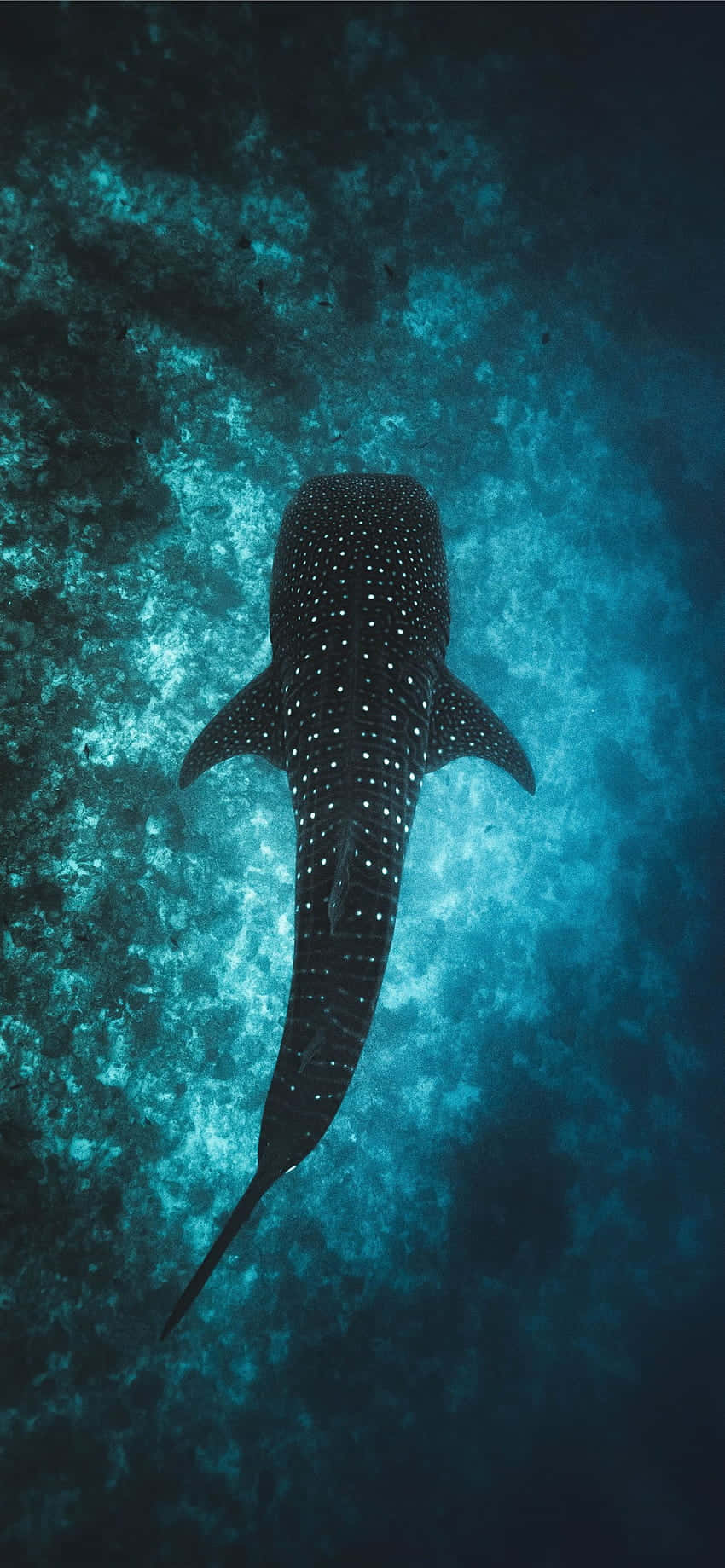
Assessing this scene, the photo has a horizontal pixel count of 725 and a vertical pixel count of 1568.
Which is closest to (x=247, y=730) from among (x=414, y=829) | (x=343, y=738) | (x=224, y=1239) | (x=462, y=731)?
(x=343, y=738)

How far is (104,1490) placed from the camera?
4164mm

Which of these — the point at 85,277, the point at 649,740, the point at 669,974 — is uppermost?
the point at 85,277

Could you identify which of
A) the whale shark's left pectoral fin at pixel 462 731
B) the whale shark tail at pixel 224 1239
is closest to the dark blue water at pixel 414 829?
the whale shark's left pectoral fin at pixel 462 731

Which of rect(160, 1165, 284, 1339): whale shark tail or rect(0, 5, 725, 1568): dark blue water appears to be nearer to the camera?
rect(160, 1165, 284, 1339): whale shark tail

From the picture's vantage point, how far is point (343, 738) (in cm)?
305

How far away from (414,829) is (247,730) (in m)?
1.58

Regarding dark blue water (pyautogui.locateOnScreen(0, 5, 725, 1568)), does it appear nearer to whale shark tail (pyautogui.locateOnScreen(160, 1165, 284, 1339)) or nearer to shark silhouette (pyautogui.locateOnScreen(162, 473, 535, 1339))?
shark silhouette (pyautogui.locateOnScreen(162, 473, 535, 1339))

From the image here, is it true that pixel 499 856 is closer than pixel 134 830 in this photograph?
No

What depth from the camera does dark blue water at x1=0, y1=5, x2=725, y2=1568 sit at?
435 centimetres

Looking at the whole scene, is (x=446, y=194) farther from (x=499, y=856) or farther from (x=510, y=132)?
(x=499, y=856)

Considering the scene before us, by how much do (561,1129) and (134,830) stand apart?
3.43 m

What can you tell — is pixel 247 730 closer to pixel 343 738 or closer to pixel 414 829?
pixel 343 738

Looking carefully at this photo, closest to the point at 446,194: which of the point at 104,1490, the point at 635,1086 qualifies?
the point at 635,1086

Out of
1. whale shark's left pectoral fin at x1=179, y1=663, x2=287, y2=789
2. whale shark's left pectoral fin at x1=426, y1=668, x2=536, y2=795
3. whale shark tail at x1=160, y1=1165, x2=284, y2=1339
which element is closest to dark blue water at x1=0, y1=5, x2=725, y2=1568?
whale shark's left pectoral fin at x1=179, y1=663, x2=287, y2=789
